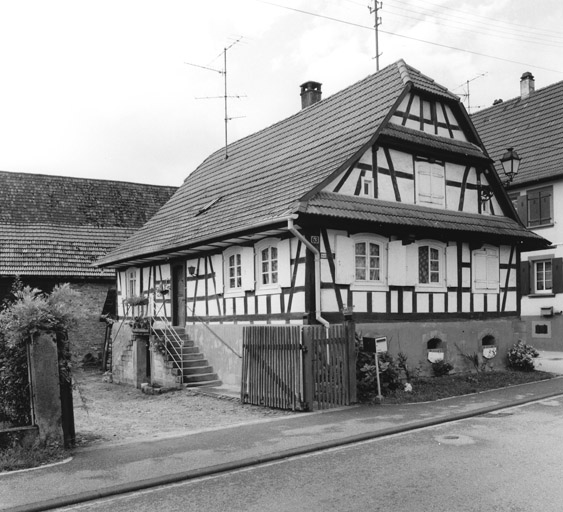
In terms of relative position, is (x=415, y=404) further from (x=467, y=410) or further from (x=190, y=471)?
(x=190, y=471)

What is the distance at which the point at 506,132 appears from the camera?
94.7ft

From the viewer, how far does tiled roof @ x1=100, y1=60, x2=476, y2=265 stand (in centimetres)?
1549

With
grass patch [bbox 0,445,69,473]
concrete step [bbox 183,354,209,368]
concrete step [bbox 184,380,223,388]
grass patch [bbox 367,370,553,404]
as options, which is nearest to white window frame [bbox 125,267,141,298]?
concrete step [bbox 183,354,209,368]

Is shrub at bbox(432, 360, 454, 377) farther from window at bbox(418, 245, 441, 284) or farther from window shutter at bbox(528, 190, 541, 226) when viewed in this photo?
window shutter at bbox(528, 190, 541, 226)

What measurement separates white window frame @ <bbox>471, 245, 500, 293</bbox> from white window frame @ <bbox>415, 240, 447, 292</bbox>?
1.25 metres

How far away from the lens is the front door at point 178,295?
20.1 metres

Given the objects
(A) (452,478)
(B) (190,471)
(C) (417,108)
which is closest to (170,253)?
(C) (417,108)

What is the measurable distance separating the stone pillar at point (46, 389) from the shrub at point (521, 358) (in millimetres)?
13215

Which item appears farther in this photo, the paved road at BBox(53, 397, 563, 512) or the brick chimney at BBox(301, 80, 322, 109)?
the brick chimney at BBox(301, 80, 322, 109)

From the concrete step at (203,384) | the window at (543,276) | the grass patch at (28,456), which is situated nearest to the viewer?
the grass patch at (28,456)

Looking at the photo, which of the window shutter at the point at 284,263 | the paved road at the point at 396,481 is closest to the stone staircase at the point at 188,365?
the window shutter at the point at 284,263

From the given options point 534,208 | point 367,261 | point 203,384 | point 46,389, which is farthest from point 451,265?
point 46,389

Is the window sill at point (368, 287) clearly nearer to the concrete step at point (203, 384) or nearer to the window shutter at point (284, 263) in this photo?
the window shutter at point (284, 263)

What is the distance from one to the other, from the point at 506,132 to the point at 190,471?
25.2m
